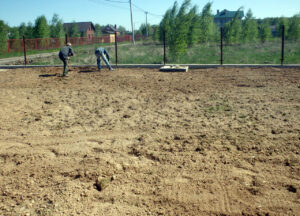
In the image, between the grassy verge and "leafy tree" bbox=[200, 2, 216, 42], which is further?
"leafy tree" bbox=[200, 2, 216, 42]

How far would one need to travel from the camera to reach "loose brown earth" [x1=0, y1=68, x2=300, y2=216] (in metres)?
3.11

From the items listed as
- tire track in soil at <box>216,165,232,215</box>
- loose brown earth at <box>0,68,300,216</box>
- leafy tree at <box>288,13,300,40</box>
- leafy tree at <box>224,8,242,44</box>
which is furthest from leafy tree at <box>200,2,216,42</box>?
tire track in soil at <box>216,165,232,215</box>

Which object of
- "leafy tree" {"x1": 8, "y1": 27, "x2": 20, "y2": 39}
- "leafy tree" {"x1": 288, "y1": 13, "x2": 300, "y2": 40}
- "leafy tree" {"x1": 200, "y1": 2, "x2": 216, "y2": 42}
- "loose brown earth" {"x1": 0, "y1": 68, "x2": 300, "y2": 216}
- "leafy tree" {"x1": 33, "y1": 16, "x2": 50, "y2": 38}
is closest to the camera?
"loose brown earth" {"x1": 0, "y1": 68, "x2": 300, "y2": 216}

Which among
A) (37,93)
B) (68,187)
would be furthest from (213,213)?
(37,93)

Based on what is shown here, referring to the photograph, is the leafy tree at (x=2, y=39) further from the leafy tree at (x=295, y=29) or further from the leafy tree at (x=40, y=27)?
the leafy tree at (x=295, y=29)

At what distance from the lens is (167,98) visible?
7789mm

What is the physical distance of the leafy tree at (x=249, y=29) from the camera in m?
34.9

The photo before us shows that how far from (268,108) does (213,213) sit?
413 cm

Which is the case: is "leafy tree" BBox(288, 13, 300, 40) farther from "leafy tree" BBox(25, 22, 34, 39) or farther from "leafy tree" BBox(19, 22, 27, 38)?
"leafy tree" BBox(19, 22, 27, 38)

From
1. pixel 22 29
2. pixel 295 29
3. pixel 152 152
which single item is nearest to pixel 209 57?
pixel 152 152

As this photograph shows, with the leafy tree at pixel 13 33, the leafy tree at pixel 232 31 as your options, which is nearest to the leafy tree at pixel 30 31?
the leafy tree at pixel 13 33

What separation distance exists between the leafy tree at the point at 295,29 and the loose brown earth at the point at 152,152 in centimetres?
3277

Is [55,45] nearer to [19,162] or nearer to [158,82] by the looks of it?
[158,82]

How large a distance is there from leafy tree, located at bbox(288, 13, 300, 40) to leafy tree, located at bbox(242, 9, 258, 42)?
14.8ft
